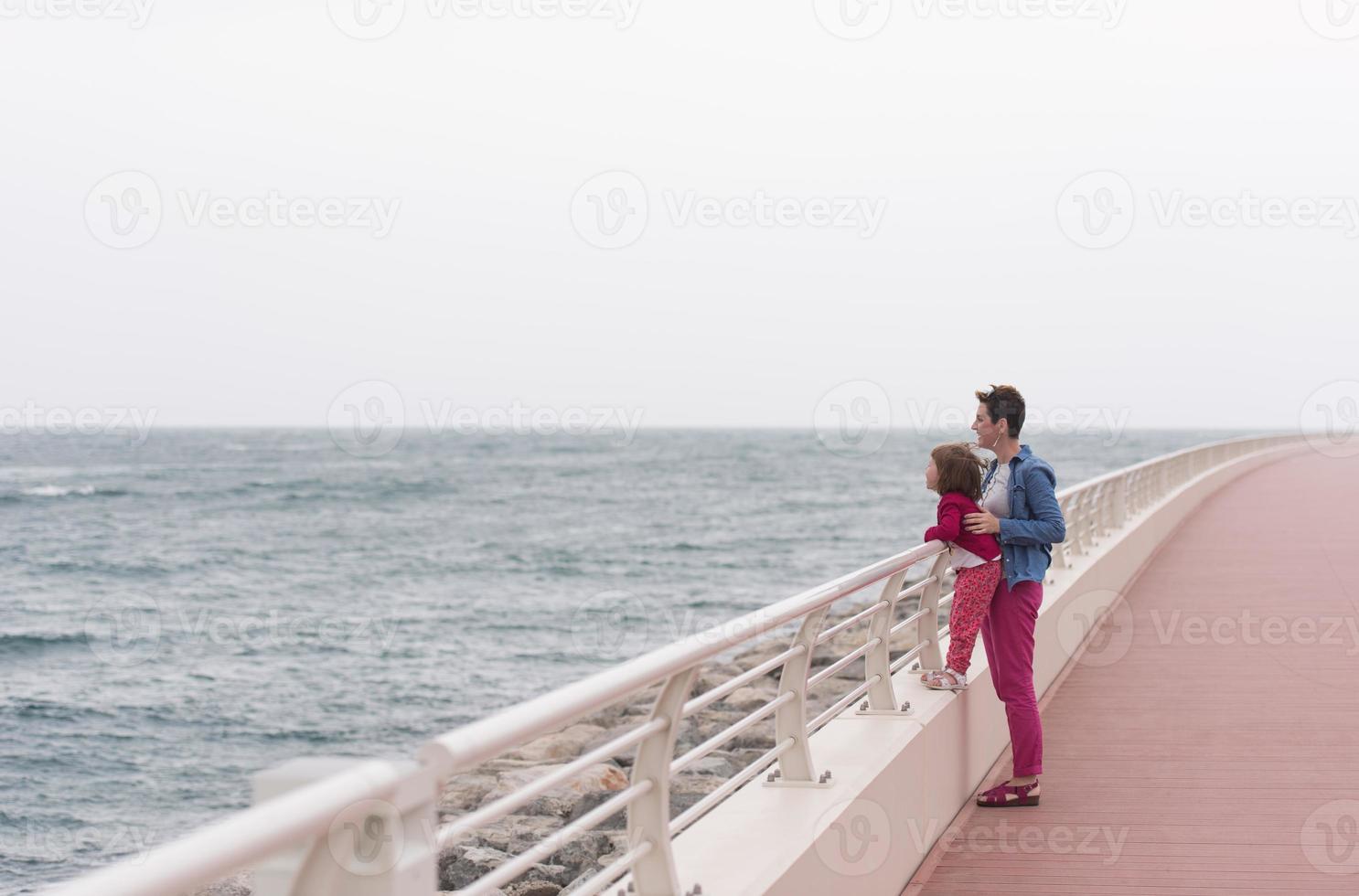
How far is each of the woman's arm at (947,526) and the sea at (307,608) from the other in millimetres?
10349

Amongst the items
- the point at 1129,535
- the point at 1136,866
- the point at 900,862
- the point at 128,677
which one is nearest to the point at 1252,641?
the point at 1129,535

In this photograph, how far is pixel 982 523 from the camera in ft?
18.5

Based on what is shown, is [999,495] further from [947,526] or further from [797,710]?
[797,710]

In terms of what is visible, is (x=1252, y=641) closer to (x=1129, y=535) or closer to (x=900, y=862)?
(x=1129, y=535)

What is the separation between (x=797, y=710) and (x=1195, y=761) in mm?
3484

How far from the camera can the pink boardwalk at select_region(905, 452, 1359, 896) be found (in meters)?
5.23

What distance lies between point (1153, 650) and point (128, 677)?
A: 1862cm
